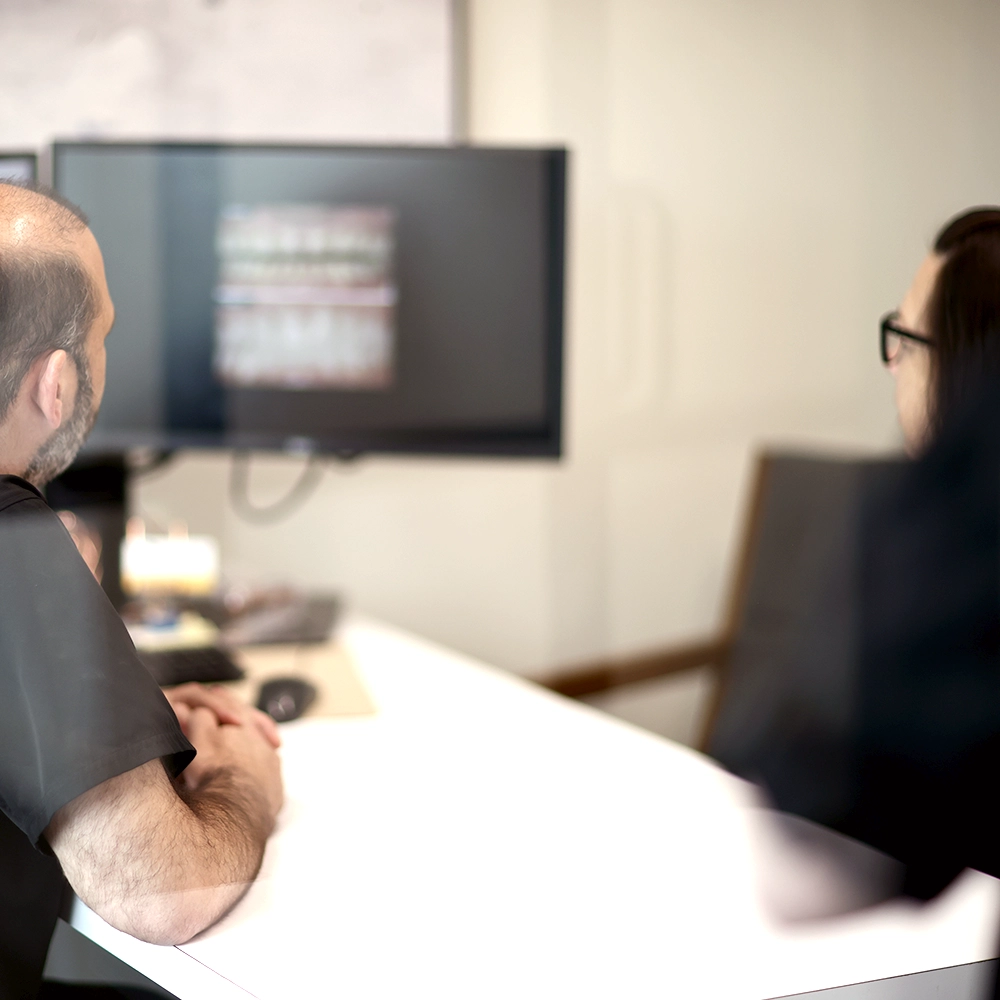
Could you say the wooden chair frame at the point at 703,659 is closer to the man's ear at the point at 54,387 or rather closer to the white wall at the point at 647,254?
the white wall at the point at 647,254

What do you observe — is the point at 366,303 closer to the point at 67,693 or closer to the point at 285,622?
the point at 285,622

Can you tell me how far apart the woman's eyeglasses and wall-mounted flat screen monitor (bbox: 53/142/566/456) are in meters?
0.53

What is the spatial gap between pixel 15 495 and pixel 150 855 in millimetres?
234

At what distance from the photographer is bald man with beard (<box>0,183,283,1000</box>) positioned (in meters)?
0.62

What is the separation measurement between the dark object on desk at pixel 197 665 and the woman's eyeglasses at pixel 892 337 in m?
0.74

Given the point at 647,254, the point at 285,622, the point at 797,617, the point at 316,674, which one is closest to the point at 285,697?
the point at 316,674

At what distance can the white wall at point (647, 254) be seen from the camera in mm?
856

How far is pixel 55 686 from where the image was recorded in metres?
0.63

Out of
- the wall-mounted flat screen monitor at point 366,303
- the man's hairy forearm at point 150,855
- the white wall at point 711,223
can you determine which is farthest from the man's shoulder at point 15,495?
the white wall at point 711,223

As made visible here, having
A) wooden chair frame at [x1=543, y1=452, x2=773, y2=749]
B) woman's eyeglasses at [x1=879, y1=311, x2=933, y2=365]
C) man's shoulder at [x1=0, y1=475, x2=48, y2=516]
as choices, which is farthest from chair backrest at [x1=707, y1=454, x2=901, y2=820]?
man's shoulder at [x1=0, y1=475, x2=48, y2=516]

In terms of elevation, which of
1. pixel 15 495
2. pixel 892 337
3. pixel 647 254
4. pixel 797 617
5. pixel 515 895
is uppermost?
pixel 647 254

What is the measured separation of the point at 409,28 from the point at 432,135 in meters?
0.24

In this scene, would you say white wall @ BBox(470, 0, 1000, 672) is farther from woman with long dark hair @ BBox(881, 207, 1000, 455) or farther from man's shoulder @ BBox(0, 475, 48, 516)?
man's shoulder @ BBox(0, 475, 48, 516)

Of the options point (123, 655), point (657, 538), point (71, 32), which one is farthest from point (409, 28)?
point (123, 655)
